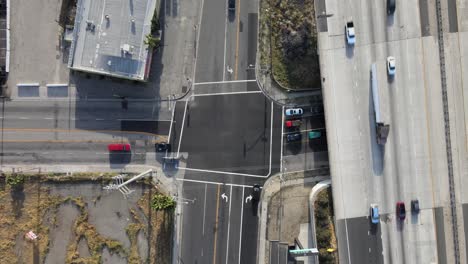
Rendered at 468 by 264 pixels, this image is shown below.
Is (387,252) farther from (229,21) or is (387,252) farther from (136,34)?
(136,34)

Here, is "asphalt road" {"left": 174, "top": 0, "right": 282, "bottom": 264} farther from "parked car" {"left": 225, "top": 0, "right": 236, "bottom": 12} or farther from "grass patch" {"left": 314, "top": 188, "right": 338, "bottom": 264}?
"grass patch" {"left": 314, "top": 188, "right": 338, "bottom": 264}

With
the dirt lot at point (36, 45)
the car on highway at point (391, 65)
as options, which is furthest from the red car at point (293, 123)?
the dirt lot at point (36, 45)

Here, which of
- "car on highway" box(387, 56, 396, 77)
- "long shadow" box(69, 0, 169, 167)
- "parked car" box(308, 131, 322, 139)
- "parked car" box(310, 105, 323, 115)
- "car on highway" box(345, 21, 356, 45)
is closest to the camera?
"car on highway" box(387, 56, 396, 77)

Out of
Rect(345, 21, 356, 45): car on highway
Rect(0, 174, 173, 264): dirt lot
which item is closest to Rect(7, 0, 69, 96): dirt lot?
Rect(0, 174, 173, 264): dirt lot

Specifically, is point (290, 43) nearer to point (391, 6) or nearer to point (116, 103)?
point (391, 6)

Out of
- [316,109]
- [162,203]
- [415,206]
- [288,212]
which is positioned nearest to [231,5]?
[316,109]

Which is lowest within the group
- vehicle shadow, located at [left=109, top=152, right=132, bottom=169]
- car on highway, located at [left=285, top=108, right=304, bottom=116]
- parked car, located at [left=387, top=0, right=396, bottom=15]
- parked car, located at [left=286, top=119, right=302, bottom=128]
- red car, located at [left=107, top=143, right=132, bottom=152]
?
vehicle shadow, located at [left=109, top=152, right=132, bottom=169]
